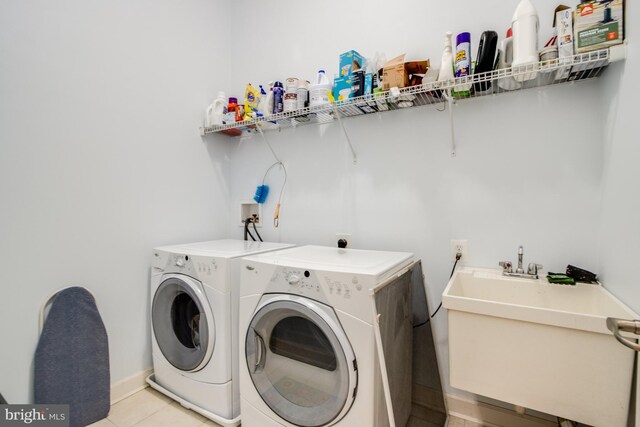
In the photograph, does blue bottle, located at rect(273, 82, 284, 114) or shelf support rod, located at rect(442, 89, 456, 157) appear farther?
blue bottle, located at rect(273, 82, 284, 114)

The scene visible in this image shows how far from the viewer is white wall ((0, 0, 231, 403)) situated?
1.36 meters

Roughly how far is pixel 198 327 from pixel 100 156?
1135 mm

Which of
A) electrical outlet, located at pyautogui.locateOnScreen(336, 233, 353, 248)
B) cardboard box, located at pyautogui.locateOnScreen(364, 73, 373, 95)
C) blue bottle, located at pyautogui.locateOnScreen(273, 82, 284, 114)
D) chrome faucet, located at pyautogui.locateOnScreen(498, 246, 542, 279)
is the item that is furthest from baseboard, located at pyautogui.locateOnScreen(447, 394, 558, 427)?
blue bottle, located at pyautogui.locateOnScreen(273, 82, 284, 114)

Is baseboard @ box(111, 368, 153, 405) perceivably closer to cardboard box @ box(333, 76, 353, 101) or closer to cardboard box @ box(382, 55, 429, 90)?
cardboard box @ box(333, 76, 353, 101)

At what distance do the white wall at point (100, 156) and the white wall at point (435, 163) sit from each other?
0.60 meters

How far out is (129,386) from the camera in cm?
175

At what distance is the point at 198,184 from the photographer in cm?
220

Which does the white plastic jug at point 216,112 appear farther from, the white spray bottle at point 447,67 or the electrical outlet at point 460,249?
the electrical outlet at point 460,249

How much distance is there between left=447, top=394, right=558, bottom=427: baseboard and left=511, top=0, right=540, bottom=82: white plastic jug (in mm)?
1578

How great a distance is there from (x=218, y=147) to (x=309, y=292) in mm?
1661

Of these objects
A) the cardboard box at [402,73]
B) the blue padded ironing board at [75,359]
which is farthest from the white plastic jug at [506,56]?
the blue padded ironing board at [75,359]

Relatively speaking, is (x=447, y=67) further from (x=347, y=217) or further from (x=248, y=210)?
(x=248, y=210)

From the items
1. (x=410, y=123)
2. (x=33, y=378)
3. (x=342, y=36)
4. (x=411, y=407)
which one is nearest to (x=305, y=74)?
(x=342, y=36)

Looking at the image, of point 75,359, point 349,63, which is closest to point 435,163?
point 349,63
